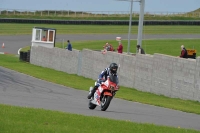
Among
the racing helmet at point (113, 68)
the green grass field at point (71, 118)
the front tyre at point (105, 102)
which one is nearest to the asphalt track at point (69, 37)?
the green grass field at point (71, 118)

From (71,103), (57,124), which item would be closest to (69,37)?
(71,103)

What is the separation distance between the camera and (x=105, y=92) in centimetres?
1723

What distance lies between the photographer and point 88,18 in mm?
86750

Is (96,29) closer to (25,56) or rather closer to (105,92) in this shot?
(25,56)

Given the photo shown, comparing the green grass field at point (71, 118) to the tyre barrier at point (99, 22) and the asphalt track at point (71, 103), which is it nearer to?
the asphalt track at point (71, 103)

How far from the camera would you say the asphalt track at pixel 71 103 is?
16.2 m

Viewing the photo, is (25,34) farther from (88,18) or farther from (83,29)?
(88,18)

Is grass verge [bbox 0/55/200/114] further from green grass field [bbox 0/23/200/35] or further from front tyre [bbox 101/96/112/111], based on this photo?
green grass field [bbox 0/23/200/35]

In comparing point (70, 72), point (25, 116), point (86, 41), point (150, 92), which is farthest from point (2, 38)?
point (25, 116)

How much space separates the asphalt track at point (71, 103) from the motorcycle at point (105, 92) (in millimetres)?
251

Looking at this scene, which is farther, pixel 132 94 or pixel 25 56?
pixel 25 56

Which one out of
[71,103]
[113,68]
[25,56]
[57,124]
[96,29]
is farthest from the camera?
[96,29]

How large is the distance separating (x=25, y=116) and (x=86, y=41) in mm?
52987

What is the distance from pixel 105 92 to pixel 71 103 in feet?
9.81
